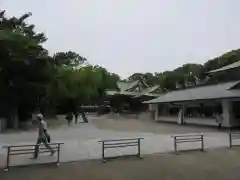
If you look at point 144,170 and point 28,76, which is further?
point 28,76

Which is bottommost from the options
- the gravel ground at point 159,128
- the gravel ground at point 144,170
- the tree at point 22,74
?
the gravel ground at point 159,128

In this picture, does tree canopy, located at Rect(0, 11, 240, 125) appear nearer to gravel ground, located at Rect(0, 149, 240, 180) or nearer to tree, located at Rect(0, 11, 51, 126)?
tree, located at Rect(0, 11, 51, 126)

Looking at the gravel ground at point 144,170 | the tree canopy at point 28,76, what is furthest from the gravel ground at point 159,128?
the gravel ground at point 144,170

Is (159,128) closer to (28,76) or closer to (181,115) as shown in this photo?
(181,115)

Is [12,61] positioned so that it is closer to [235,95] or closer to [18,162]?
[18,162]

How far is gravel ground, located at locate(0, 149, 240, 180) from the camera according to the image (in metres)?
7.72

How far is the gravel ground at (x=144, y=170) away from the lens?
7719 mm

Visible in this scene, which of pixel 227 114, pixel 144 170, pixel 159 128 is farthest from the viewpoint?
pixel 159 128

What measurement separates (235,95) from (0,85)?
1840cm


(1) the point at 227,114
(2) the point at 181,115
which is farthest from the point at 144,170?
(2) the point at 181,115

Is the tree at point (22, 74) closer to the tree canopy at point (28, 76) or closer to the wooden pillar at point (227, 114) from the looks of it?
the tree canopy at point (28, 76)

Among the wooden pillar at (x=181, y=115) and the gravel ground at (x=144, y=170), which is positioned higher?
the wooden pillar at (x=181, y=115)

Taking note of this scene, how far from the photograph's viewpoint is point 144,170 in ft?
27.8

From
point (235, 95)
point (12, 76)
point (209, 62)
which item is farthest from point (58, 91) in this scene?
point (209, 62)
